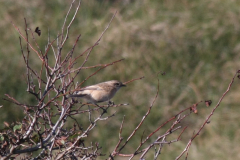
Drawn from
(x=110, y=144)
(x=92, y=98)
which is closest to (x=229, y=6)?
(x=110, y=144)

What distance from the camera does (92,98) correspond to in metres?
4.52

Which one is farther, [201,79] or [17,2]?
[17,2]

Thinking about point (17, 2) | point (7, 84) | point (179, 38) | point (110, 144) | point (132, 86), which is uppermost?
point (17, 2)

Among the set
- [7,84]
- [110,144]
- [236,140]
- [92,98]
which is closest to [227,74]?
[236,140]

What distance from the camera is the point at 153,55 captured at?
937 cm

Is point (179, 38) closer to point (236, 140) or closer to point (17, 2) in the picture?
point (236, 140)

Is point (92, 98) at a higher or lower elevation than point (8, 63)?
lower

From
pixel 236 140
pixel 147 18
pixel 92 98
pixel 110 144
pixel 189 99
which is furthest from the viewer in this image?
pixel 147 18

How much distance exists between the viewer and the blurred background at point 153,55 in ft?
28.0

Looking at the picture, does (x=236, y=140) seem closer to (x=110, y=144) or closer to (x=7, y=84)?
(x=110, y=144)

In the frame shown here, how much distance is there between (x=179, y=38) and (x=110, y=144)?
266cm

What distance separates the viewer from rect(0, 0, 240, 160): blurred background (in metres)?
8.54

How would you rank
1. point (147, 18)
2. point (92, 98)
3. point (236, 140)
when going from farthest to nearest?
point (147, 18) → point (236, 140) → point (92, 98)

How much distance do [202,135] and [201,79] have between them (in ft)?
4.00
